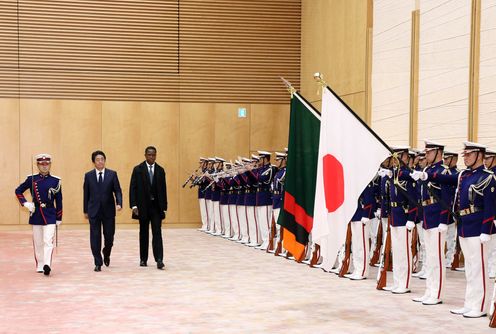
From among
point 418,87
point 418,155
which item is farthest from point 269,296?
point 418,87

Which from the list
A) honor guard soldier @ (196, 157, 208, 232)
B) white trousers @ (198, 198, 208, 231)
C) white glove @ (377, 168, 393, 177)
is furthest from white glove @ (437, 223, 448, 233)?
white trousers @ (198, 198, 208, 231)

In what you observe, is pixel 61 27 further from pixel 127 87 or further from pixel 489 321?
pixel 489 321

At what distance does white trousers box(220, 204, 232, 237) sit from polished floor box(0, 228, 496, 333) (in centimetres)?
376

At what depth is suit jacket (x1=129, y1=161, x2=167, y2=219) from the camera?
1126cm

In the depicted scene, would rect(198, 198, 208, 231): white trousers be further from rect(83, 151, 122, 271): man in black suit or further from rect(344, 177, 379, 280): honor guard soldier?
rect(344, 177, 379, 280): honor guard soldier

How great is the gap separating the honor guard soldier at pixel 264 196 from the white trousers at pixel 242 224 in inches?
29.4

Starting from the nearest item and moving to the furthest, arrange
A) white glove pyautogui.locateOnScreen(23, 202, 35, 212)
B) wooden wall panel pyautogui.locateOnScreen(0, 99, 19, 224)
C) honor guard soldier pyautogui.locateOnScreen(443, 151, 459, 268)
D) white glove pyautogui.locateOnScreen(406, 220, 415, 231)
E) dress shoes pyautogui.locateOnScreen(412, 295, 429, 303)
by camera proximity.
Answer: dress shoes pyautogui.locateOnScreen(412, 295, 429, 303), white glove pyautogui.locateOnScreen(406, 220, 415, 231), honor guard soldier pyautogui.locateOnScreen(443, 151, 459, 268), white glove pyautogui.locateOnScreen(23, 202, 35, 212), wooden wall panel pyautogui.locateOnScreen(0, 99, 19, 224)

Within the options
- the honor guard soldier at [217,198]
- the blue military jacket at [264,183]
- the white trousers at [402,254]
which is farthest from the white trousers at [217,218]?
the white trousers at [402,254]

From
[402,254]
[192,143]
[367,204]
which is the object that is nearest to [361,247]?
[367,204]

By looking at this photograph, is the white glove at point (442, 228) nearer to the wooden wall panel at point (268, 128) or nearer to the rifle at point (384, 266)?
the rifle at point (384, 266)

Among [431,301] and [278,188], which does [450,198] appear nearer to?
[431,301]

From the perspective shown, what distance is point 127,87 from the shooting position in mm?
18875

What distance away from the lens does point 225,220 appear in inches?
658

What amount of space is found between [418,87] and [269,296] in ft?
20.0
